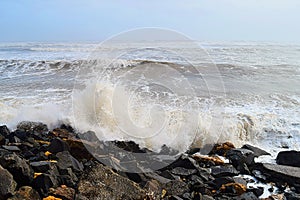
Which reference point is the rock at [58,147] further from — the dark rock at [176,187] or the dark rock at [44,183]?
the dark rock at [176,187]

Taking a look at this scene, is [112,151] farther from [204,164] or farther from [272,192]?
[272,192]

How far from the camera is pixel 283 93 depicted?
37.5 feet

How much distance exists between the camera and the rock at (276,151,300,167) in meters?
5.38

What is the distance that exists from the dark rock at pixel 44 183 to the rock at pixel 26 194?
0.36ft

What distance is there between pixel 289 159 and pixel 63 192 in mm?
3953

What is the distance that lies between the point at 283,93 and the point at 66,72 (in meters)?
10.5

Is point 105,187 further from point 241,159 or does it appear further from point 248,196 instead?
point 241,159

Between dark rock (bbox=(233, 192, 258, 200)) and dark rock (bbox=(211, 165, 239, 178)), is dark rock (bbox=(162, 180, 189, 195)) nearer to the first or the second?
dark rock (bbox=(233, 192, 258, 200))

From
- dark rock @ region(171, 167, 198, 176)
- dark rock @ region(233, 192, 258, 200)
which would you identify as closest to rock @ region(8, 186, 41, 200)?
dark rock @ region(171, 167, 198, 176)

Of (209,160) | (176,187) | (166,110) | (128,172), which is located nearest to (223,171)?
(209,160)

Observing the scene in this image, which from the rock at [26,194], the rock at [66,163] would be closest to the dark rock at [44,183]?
the rock at [26,194]

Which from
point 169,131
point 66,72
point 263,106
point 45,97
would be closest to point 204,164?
point 169,131

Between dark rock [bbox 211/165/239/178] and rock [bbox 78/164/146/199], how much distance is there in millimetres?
1901

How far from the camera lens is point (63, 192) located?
314 centimetres
